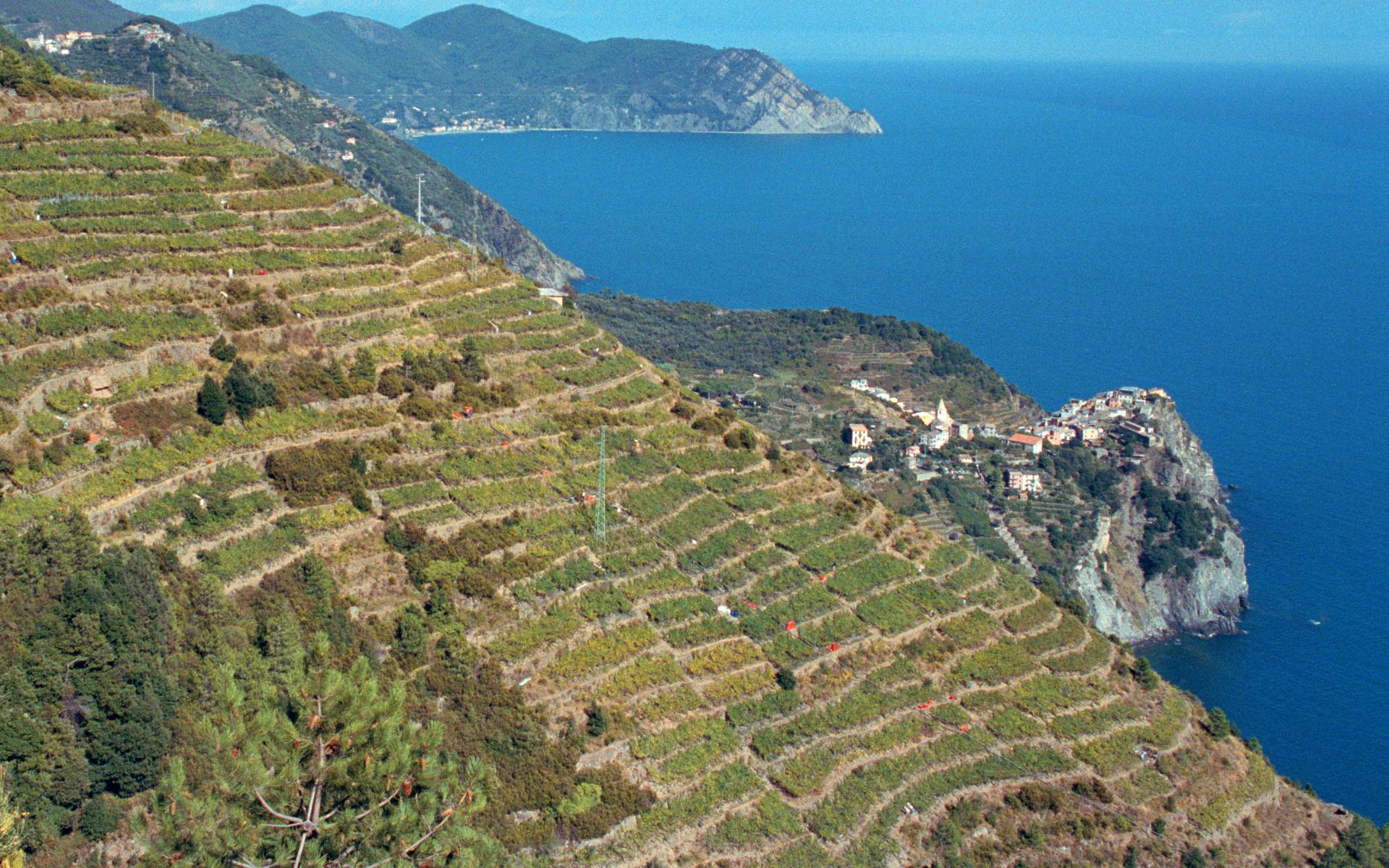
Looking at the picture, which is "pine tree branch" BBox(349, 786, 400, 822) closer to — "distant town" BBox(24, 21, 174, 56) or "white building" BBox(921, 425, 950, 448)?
"white building" BBox(921, 425, 950, 448)

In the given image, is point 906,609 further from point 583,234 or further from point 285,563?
point 583,234

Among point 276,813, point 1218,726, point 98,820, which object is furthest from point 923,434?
point 276,813

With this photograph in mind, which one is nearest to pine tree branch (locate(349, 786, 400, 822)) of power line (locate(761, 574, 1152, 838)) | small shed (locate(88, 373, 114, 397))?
small shed (locate(88, 373, 114, 397))

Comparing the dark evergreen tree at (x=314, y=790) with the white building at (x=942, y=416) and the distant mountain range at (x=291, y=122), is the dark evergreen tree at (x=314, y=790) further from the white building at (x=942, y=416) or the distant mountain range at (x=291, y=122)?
the distant mountain range at (x=291, y=122)

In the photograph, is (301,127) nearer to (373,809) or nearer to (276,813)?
(373,809)

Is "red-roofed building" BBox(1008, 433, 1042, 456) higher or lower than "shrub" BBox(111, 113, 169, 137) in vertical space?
lower

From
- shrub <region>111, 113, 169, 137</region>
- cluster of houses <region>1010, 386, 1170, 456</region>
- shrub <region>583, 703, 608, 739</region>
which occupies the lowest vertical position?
cluster of houses <region>1010, 386, 1170, 456</region>
